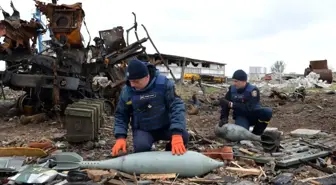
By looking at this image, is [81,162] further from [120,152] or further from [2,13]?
[2,13]

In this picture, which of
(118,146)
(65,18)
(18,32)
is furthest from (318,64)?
(118,146)

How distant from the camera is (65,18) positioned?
8188 millimetres

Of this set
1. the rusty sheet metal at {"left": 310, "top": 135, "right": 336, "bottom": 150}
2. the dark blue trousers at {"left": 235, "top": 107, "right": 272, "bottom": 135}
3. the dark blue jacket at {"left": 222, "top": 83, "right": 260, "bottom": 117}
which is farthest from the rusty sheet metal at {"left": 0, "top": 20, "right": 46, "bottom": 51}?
the rusty sheet metal at {"left": 310, "top": 135, "right": 336, "bottom": 150}

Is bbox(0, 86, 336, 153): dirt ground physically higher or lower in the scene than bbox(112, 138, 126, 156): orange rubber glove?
lower

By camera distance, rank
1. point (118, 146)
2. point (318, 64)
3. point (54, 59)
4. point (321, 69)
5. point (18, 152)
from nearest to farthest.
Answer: point (118, 146), point (18, 152), point (54, 59), point (318, 64), point (321, 69)

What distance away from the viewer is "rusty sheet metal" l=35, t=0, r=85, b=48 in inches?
320

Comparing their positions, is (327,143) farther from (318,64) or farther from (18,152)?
(318,64)

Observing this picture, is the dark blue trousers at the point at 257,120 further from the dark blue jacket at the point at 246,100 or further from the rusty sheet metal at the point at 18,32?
the rusty sheet metal at the point at 18,32

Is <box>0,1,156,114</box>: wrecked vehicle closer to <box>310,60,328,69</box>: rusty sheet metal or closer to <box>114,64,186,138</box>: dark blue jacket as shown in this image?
<box>114,64,186,138</box>: dark blue jacket

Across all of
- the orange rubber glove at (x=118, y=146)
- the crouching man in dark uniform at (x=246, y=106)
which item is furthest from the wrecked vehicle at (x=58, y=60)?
the orange rubber glove at (x=118, y=146)

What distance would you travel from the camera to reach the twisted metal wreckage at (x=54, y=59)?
7746mm

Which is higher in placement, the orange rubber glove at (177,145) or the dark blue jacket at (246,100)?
the dark blue jacket at (246,100)

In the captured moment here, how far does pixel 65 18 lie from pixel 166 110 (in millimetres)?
4956

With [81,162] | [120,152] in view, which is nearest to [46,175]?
[81,162]
